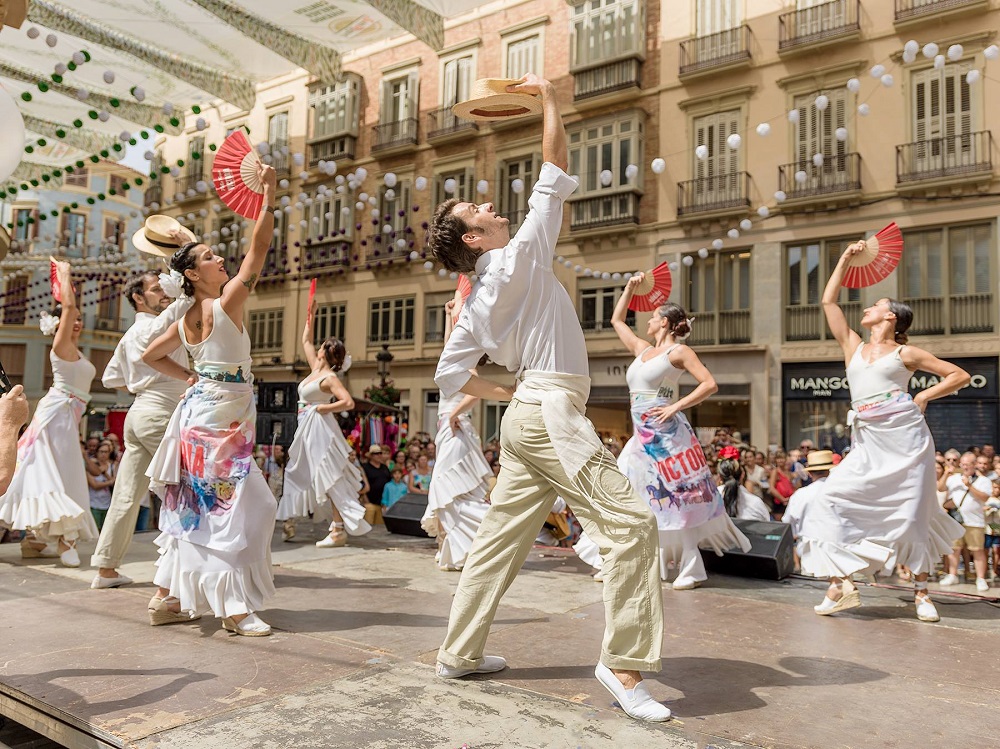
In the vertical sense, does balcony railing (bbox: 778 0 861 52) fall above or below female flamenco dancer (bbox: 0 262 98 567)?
above

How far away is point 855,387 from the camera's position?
5008mm

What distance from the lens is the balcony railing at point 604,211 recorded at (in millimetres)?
20219

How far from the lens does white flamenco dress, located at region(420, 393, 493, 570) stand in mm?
5922

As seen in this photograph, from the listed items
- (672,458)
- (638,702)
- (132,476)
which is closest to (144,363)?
(132,476)

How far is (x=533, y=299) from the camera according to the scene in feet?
10.2

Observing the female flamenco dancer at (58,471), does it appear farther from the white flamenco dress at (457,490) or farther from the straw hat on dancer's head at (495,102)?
the straw hat on dancer's head at (495,102)

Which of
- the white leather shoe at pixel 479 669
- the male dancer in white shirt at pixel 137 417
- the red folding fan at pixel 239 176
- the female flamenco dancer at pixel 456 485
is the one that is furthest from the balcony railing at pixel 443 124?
the white leather shoe at pixel 479 669

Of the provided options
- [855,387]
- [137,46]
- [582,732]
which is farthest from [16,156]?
[137,46]

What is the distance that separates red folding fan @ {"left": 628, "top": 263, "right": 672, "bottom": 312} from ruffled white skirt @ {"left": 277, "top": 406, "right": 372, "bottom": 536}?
308 centimetres

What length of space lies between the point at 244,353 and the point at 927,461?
3.86 meters

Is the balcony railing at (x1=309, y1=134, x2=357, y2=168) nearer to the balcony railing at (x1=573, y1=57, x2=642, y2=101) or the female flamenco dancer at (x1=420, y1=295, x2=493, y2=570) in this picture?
the balcony railing at (x1=573, y1=57, x2=642, y2=101)

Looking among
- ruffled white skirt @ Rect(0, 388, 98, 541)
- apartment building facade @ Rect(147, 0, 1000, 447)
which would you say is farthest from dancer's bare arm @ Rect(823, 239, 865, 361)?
apartment building facade @ Rect(147, 0, 1000, 447)

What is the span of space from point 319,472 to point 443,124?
18197mm

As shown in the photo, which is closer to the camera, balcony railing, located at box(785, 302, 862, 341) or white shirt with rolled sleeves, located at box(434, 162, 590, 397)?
white shirt with rolled sleeves, located at box(434, 162, 590, 397)
